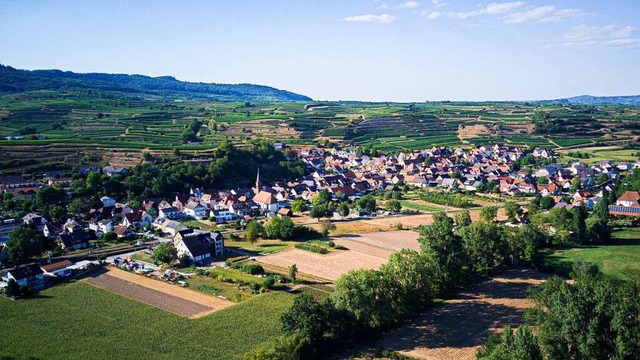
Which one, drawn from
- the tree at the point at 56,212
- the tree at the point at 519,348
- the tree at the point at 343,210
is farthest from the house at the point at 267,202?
the tree at the point at 519,348

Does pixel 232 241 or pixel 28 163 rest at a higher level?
pixel 28 163

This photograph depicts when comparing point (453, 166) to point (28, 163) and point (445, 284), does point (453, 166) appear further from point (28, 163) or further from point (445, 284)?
point (28, 163)

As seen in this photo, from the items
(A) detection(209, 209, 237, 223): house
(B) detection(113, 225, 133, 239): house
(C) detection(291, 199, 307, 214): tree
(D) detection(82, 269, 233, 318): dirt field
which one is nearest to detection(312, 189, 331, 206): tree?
(C) detection(291, 199, 307, 214): tree

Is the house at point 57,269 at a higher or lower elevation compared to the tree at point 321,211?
lower

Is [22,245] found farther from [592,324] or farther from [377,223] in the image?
[592,324]

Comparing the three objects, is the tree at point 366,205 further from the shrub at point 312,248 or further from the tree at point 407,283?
the tree at point 407,283

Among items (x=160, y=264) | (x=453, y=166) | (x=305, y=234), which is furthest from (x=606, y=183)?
(x=160, y=264)

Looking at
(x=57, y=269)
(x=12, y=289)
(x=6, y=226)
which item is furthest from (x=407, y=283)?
(x=6, y=226)
